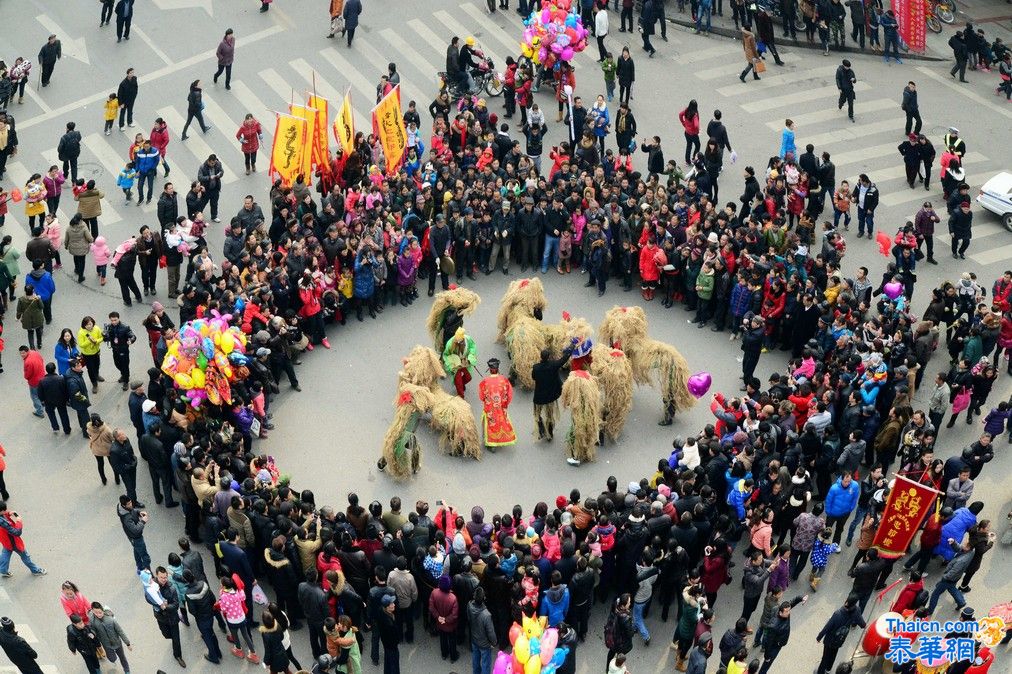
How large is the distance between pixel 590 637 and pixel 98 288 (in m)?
12.0

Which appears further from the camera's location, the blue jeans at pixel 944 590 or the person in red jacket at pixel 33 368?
the person in red jacket at pixel 33 368

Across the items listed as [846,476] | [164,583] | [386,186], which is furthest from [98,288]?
[846,476]

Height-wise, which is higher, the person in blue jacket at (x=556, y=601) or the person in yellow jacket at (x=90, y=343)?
the person in yellow jacket at (x=90, y=343)

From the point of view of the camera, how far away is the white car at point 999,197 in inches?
1245

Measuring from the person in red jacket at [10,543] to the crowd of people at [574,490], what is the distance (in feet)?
0.30

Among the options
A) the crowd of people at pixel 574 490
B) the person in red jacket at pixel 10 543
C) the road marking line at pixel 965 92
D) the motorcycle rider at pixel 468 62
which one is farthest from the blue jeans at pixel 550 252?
the road marking line at pixel 965 92

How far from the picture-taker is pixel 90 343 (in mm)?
26391

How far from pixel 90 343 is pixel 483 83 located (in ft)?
41.2

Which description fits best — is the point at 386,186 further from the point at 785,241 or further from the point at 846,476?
the point at 846,476

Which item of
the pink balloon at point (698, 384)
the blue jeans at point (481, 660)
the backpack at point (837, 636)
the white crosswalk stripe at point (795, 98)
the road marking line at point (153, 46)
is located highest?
the road marking line at point (153, 46)

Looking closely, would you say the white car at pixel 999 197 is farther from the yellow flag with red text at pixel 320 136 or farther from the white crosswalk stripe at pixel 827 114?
the yellow flag with red text at pixel 320 136

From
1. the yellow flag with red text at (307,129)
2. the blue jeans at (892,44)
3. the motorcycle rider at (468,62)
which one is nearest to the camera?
the yellow flag with red text at (307,129)

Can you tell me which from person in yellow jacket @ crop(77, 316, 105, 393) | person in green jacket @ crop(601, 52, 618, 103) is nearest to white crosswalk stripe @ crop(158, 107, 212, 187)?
person in yellow jacket @ crop(77, 316, 105, 393)

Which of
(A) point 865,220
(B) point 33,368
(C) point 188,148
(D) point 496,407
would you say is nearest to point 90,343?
(B) point 33,368
